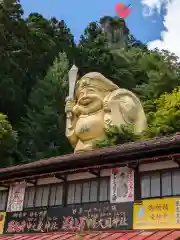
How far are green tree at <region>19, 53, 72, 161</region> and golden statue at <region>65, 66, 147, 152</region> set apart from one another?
1064 centimetres

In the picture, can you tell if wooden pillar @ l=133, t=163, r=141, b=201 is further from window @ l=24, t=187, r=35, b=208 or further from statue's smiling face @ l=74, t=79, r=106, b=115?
statue's smiling face @ l=74, t=79, r=106, b=115

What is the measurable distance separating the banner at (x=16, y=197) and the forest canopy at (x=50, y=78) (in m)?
9.30

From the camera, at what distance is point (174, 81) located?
31562mm

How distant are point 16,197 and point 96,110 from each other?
26.3 feet

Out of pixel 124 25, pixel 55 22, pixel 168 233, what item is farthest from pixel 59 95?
pixel 124 25

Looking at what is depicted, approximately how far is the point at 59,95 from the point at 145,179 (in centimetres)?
2385

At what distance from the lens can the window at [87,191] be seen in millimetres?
13507

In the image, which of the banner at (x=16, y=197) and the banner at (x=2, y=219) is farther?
the banner at (x=2, y=219)

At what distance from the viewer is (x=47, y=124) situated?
1383 inches

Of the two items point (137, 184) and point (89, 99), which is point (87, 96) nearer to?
point (89, 99)

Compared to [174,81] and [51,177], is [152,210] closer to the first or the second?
[51,177]

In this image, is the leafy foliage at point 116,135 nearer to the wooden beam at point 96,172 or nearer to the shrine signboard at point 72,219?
the shrine signboard at point 72,219

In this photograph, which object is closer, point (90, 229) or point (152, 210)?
point (152, 210)

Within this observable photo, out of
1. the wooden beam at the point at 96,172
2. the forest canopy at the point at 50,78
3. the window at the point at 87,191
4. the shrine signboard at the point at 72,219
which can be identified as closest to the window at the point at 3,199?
the shrine signboard at the point at 72,219
